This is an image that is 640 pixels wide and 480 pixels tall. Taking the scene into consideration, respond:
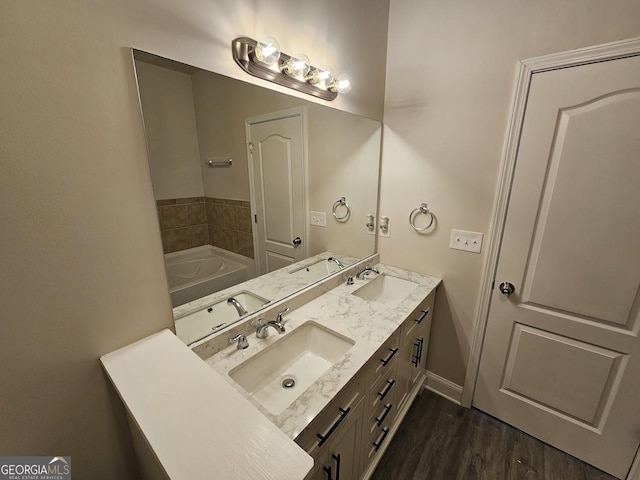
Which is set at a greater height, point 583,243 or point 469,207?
point 469,207

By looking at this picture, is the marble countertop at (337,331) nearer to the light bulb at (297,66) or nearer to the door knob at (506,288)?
the door knob at (506,288)

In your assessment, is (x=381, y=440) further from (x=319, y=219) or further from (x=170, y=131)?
(x=170, y=131)

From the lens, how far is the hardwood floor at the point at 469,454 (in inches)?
56.5

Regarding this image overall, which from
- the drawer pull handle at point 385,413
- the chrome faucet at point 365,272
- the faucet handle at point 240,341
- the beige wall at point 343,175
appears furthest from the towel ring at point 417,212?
the faucet handle at point 240,341

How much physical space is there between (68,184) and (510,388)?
2.36m

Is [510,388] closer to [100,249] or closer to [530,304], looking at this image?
[530,304]

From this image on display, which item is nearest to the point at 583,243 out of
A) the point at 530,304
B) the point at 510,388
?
the point at 530,304

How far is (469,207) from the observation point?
1.61 meters

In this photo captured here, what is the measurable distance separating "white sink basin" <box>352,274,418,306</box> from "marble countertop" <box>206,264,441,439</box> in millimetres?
53

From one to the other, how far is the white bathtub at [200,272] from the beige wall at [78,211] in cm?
8

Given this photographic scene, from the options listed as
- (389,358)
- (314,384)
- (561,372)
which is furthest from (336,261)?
(561,372)

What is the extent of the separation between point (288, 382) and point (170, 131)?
3.58 ft

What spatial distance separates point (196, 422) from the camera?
60cm

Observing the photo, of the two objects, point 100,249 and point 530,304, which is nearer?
point 100,249
